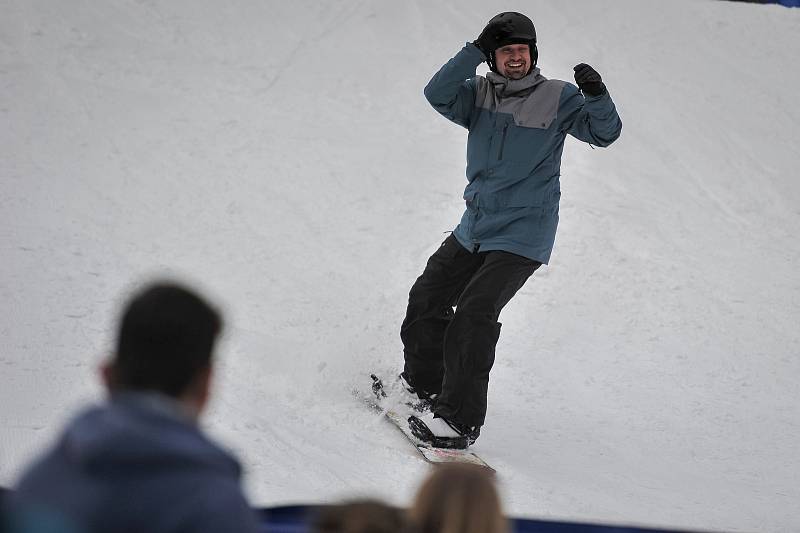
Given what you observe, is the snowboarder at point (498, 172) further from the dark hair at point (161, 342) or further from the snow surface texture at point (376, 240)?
the dark hair at point (161, 342)

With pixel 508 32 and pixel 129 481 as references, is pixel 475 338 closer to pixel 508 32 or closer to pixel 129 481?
pixel 508 32

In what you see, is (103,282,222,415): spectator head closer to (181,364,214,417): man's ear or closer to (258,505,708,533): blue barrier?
(181,364,214,417): man's ear

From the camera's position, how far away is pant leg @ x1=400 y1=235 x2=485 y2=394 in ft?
16.1

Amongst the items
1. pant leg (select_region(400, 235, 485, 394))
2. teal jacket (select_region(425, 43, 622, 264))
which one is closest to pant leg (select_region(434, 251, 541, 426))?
teal jacket (select_region(425, 43, 622, 264))

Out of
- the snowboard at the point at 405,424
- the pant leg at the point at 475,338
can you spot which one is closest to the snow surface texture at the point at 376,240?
the snowboard at the point at 405,424

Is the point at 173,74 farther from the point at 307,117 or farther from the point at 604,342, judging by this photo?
the point at 604,342

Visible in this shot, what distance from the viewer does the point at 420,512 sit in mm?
1670

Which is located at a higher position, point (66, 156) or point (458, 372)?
point (66, 156)

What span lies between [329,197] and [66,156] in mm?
2010

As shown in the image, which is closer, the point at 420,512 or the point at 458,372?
the point at 420,512

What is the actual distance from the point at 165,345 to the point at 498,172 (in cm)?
316

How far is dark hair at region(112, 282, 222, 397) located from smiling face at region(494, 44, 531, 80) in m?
3.17

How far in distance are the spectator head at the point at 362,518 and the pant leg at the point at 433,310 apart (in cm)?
326

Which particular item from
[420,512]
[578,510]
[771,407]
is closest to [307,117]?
[771,407]
